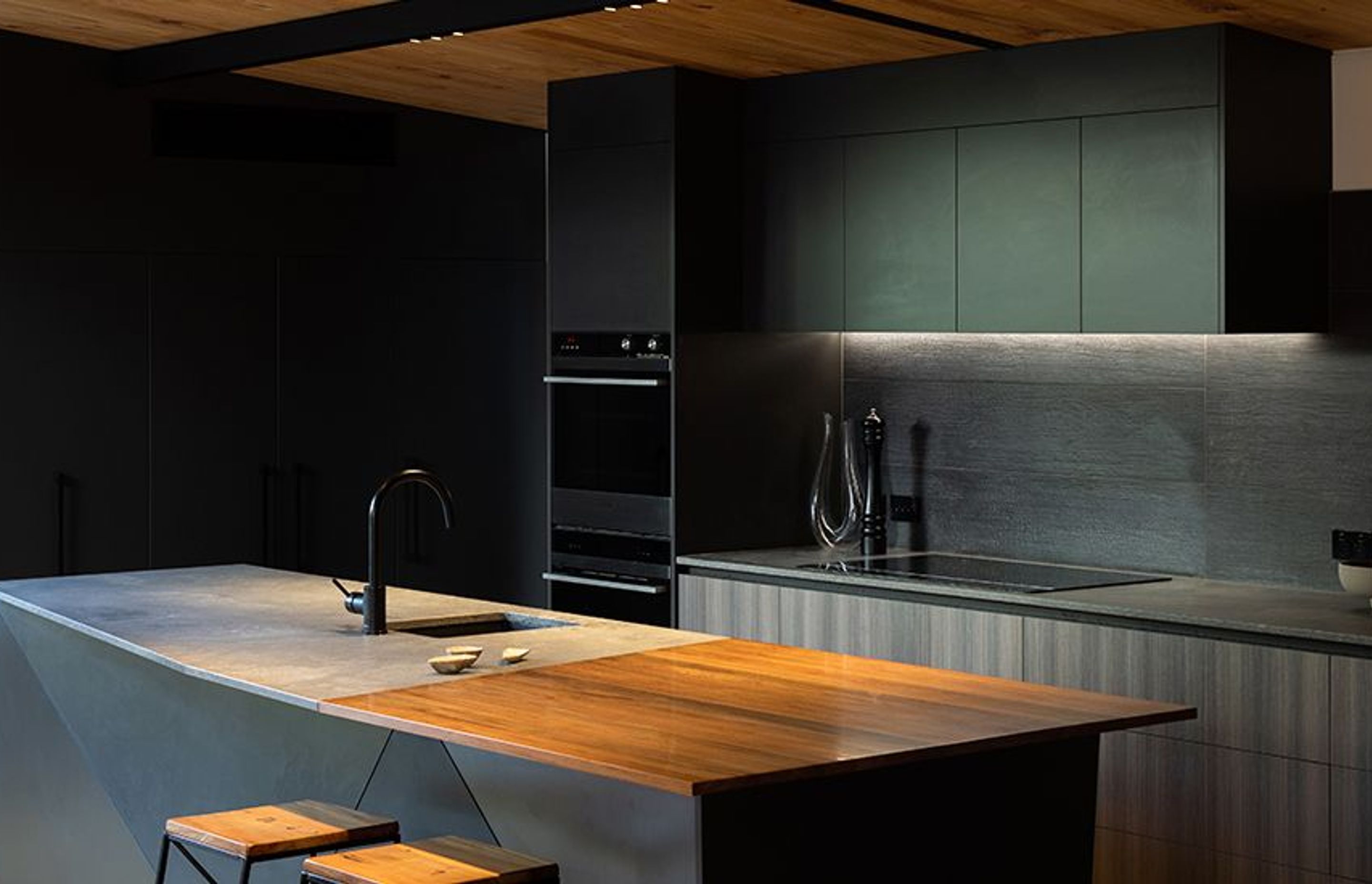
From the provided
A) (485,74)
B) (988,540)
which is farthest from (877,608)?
(485,74)

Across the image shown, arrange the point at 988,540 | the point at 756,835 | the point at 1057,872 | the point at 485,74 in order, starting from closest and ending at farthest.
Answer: the point at 756,835, the point at 1057,872, the point at 988,540, the point at 485,74

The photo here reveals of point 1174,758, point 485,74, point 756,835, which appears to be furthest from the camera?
point 485,74

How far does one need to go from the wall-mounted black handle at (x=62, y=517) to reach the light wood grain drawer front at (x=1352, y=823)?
4151mm

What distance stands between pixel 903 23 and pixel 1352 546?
71.9 inches

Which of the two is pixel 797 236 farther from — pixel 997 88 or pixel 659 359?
pixel 997 88

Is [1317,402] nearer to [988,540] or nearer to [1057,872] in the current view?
[988,540]

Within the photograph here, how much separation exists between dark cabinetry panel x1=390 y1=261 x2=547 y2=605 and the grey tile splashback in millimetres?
1764

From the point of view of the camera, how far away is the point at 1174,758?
15.8 feet

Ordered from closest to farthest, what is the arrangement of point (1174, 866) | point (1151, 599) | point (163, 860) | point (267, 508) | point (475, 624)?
point (163, 860) < point (475, 624) < point (1174, 866) < point (1151, 599) < point (267, 508)

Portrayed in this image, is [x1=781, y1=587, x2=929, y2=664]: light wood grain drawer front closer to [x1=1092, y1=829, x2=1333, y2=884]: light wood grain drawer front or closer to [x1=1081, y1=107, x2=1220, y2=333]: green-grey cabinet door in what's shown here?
[x1=1092, y1=829, x2=1333, y2=884]: light wood grain drawer front

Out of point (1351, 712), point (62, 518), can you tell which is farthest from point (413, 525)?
point (1351, 712)

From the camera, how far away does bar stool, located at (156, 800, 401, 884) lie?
3.54m

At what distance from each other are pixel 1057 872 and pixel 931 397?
2812 mm

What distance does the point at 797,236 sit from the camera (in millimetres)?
6074
